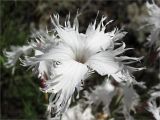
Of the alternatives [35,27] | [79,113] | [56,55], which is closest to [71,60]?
[56,55]

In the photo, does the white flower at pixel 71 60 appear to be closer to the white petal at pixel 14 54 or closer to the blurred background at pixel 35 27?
the white petal at pixel 14 54

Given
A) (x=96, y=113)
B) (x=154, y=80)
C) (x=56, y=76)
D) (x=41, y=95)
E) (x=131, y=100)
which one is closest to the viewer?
(x=56, y=76)

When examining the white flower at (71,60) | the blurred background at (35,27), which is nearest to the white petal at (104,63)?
the white flower at (71,60)

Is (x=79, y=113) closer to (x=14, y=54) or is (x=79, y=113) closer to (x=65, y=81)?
(x=14, y=54)

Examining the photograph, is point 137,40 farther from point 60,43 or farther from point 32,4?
point 60,43

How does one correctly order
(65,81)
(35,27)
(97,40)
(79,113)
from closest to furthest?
(65,81), (97,40), (79,113), (35,27)

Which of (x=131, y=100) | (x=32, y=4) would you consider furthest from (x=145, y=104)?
(x=32, y=4)

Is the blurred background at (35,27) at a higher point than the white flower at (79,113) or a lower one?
higher
